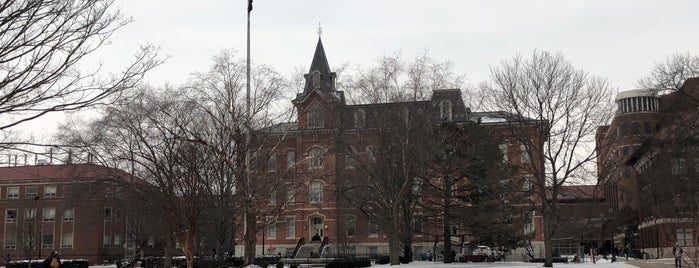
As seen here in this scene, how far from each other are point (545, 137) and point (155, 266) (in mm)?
29566

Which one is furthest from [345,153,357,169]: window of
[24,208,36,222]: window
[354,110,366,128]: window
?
[24,208,36,222]: window

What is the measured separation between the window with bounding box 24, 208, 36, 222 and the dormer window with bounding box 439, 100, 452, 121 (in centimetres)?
4511

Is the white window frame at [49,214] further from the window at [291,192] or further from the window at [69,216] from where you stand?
the window at [291,192]

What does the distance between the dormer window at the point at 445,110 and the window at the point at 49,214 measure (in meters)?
55.3

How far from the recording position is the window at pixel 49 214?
82.2 metres

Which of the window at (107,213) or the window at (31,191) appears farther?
the window at (31,191)

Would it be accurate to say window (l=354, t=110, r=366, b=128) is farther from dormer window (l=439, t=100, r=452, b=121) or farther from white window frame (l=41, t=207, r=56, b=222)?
white window frame (l=41, t=207, r=56, b=222)

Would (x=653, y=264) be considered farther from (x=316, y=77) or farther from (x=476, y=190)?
(x=316, y=77)

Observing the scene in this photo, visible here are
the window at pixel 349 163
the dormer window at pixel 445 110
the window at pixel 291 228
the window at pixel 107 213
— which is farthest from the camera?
the window at pixel 291 228

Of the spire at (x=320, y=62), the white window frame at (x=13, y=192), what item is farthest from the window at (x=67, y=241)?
the spire at (x=320, y=62)

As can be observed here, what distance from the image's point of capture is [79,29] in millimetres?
13102

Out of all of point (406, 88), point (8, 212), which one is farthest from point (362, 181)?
point (8, 212)

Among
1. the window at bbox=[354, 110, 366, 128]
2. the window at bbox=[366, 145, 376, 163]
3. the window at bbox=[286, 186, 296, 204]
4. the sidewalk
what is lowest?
the sidewalk

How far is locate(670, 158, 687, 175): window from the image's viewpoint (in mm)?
47631
